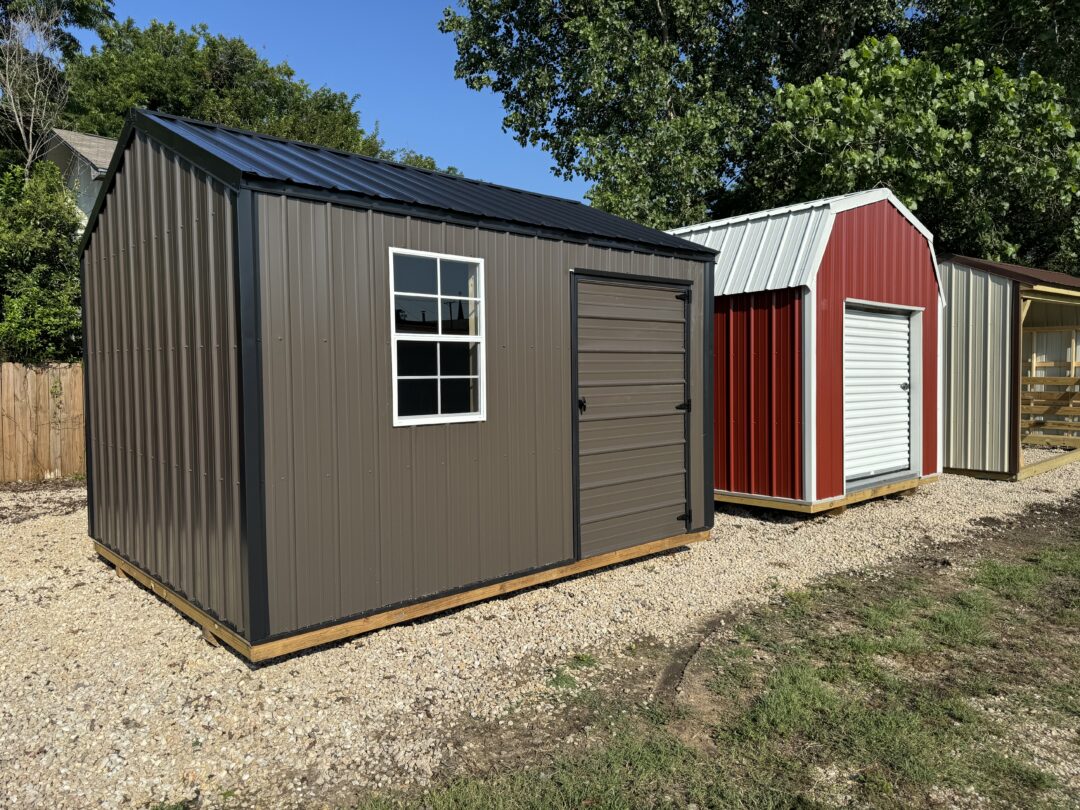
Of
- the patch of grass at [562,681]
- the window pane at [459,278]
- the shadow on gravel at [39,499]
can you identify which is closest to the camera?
the patch of grass at [562,681]

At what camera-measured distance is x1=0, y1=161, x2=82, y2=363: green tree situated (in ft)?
34.6

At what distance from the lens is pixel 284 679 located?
3.76m

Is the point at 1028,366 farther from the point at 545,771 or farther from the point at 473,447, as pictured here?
the point at 545,771

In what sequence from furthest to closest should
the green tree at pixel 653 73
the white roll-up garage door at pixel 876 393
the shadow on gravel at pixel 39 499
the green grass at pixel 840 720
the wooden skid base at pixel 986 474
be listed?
1. the green tree at pixel 653 73
2. the wooden skid base at pixel 986 474
3. the shadow on gravel at pixel 39 499
4. the white roll-up garage door at pixel 876 393
5. the green grass at pixel 840 720

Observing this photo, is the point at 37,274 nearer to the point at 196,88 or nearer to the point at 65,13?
the point at 65,13

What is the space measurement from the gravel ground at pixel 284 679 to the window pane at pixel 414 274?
205cm

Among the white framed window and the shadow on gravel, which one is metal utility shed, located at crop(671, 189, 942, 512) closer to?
the white framed window

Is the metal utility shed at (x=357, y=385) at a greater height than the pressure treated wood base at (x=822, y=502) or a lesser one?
greater


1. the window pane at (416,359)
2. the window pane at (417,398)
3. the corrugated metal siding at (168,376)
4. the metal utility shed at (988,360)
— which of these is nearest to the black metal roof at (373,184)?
the corrugated metal siding at (168,376)

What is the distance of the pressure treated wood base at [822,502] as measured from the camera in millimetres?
7172

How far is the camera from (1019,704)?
3.39 metres

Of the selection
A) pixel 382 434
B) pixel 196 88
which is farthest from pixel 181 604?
pixel 196 88

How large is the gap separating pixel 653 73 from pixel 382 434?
14280 mm

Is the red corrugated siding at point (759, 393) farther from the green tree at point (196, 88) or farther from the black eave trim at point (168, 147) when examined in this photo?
the green tree at point (196, 88)
